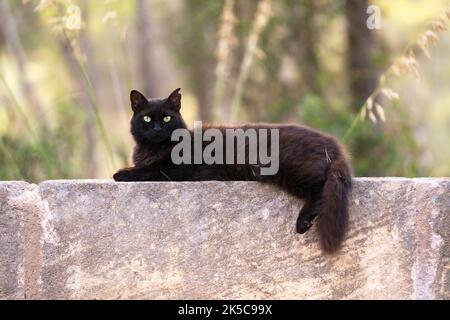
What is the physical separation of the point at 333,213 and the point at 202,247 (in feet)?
2.09

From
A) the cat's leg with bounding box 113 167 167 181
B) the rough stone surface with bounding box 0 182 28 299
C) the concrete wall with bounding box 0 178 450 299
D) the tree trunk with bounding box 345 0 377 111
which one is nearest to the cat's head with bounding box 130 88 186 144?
the cat's leg with bounding box 113 167 167 181

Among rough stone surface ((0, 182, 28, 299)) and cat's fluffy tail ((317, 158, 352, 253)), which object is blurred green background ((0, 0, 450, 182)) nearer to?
cat's fluffy tail ((317, 158, 352, 253))

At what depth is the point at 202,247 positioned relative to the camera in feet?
10.6

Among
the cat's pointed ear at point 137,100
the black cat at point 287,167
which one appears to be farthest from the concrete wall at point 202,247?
the cat's pointed ear at point 137,100

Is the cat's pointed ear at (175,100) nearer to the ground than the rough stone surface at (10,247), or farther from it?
farther from it

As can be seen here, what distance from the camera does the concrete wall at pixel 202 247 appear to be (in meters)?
3.21

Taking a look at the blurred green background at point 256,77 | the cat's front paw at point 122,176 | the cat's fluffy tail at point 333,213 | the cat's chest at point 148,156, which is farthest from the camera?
the blurred green background at point 256,77

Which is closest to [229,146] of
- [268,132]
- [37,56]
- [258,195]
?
[268,132]

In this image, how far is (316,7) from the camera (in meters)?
8.16

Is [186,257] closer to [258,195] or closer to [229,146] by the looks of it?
[258,195]

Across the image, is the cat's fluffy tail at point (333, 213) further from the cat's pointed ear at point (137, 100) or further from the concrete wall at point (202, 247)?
the cat's pointed ear at point (137, 100)

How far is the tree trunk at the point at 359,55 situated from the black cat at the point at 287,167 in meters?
4.24

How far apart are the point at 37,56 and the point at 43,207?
1124 cm

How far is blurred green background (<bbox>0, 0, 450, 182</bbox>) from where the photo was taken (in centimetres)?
485
